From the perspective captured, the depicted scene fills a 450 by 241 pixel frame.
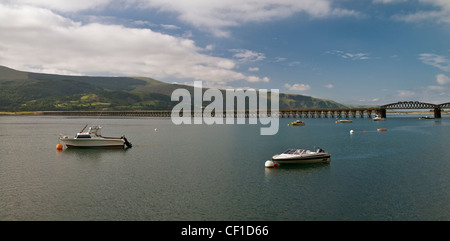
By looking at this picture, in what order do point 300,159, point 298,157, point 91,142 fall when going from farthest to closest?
point 91,142
point 300,159
point 298,157

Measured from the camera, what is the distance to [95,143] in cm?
7494

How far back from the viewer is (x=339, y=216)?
2798 centimetres

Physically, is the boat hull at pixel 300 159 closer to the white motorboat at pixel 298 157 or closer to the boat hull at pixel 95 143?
the white motorboat at pixel 298 157

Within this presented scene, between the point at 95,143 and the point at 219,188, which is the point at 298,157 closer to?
the point at 219,188

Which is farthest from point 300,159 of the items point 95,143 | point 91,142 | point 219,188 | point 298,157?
point 91,142

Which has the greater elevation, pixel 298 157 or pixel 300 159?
pixel 298 157

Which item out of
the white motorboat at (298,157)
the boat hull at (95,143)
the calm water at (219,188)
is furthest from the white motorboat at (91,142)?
the white motorboat at (298,157)

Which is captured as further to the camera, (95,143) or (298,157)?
(95,143)

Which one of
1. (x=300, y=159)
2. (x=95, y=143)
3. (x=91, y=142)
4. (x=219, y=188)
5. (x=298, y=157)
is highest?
(x=91, y=142)
